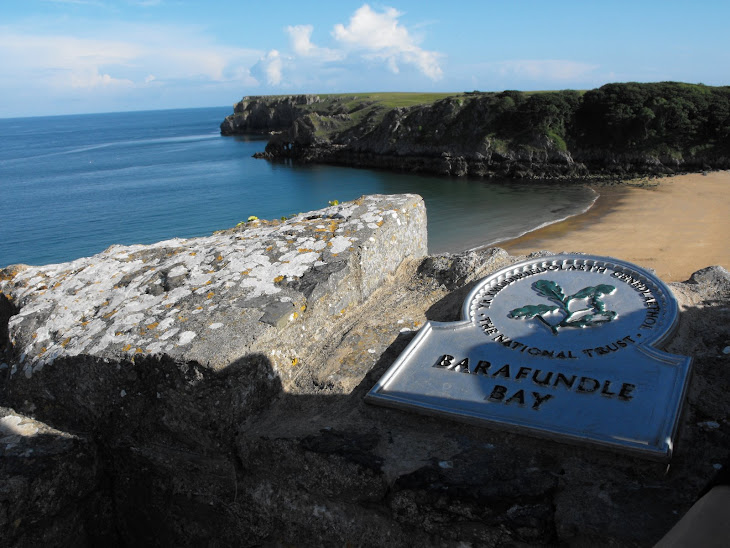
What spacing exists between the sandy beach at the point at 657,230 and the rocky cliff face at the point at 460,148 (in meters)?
6.87

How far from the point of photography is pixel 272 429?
3734 mm

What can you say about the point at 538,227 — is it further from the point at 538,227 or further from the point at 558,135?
the point at 558,135

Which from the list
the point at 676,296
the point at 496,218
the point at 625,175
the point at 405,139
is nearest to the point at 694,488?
the point at 676,296

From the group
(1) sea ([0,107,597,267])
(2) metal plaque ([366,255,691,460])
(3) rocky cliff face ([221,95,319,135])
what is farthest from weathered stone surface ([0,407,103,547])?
(3) rocky cliff face ([221,95,319,135])

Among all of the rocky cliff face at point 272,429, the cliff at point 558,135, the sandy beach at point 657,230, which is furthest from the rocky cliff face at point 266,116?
the rocky cliff face at point 272,429

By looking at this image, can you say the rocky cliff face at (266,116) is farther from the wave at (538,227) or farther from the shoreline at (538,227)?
the wave at (538,227)

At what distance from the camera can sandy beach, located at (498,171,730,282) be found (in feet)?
54.5

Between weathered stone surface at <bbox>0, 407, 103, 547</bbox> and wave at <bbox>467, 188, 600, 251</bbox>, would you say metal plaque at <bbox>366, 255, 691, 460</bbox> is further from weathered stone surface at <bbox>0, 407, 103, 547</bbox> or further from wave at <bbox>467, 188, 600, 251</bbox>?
wave at <bbox>467, 188, 600, 251</bbox>

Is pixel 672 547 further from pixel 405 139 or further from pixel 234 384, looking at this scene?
pixel 405 139

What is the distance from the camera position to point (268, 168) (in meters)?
57.4

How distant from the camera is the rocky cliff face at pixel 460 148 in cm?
3900

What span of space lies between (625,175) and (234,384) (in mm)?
39903

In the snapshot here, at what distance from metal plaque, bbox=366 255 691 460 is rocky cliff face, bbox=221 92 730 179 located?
123 ft

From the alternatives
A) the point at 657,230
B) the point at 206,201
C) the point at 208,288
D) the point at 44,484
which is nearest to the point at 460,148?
the point at 206,201
